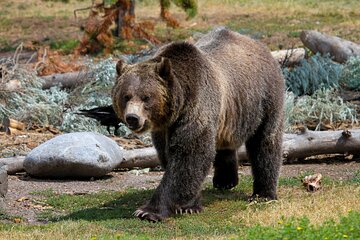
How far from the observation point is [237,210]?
991 cm

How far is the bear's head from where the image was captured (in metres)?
8.95

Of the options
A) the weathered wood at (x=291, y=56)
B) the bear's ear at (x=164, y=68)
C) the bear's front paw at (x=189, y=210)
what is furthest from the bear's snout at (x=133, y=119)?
the weathered wood at (x=291, y=56)

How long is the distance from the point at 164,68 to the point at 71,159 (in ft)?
9.01

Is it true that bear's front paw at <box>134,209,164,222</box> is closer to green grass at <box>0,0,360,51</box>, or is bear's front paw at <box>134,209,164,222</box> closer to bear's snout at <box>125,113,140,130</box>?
bear's snout at <box>125,113,140,130</box>

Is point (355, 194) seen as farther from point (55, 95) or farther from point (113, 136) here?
point (55, 95)

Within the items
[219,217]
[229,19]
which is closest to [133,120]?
[219,217]

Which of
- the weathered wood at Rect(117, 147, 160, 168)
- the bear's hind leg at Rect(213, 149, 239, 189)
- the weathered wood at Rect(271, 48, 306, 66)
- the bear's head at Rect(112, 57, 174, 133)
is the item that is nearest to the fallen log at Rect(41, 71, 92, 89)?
the weathered wood at Rect(271, 48, 306, 66)

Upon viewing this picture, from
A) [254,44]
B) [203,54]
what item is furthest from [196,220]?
[254,44]

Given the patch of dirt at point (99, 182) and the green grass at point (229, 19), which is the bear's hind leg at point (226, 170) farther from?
A: the green grass at point (229, 19)

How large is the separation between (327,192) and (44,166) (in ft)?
11.7

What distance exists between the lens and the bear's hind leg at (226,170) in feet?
35.9

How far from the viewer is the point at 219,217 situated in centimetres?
960

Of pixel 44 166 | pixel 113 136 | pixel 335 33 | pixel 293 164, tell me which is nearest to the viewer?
pixel 44 166

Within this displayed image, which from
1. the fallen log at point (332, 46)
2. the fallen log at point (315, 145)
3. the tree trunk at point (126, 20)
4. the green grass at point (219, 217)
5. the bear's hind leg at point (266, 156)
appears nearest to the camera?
the green grass at point (219, 217)
